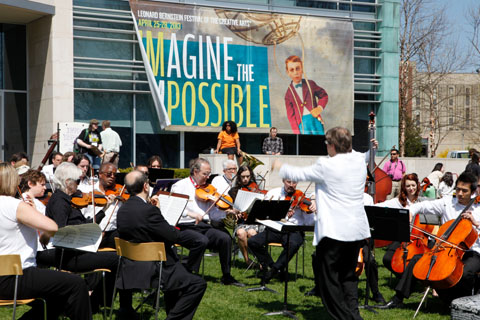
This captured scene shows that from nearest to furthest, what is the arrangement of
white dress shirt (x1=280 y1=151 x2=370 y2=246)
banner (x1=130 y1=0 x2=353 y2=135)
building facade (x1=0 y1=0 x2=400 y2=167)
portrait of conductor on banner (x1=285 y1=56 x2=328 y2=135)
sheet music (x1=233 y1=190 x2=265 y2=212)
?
white dress shirt (x1=280 y1=151 x2=370 y2=246), sheet music (x1=233 y1=190 x2=265 y2=212), building facade (x1=0 y1=0 x2=400 y2=167), banner (x1=130 y1=0 x2=353 y2=135), portrait of conductor on banner (x1=285 y1=56 x2=328 y2=135)

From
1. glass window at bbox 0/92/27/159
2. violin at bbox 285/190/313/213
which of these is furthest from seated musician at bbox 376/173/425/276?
glass window at bbox 0/92/27/159

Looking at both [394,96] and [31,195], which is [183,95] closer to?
[394,96]

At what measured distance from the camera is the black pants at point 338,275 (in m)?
5.64

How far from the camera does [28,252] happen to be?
504cm

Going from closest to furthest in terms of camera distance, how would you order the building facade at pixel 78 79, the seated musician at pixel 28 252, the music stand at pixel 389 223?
the seated musician at pixel 28 252 < the music stand at pixel 389 223 < the building facade at pixel 78 79

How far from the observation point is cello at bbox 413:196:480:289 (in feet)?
20.8

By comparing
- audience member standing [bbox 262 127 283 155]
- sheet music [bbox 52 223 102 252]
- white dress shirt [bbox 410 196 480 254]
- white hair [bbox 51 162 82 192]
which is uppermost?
audience member standing [bbox 262 127 283 155]

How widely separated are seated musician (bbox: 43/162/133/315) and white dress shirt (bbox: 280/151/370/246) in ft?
6.52

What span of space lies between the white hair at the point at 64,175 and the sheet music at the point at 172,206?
913 millimetres

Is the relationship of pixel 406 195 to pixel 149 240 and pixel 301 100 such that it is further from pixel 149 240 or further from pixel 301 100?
pixel 301 100

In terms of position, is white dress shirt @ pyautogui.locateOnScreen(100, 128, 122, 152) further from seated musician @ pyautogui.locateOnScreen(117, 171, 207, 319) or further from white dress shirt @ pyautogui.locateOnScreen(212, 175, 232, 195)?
seated musician @ pyautogui.locateOnScreen(117, 171, 207, 319)

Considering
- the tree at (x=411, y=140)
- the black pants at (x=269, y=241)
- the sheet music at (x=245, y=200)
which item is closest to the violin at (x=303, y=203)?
the black pants at (x=269, y=241)

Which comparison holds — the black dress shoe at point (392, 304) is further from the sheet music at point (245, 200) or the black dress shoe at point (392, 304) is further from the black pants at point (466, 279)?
the sheet music at point (245, 200)

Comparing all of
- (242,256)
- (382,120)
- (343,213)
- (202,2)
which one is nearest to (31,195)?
(343,213)
